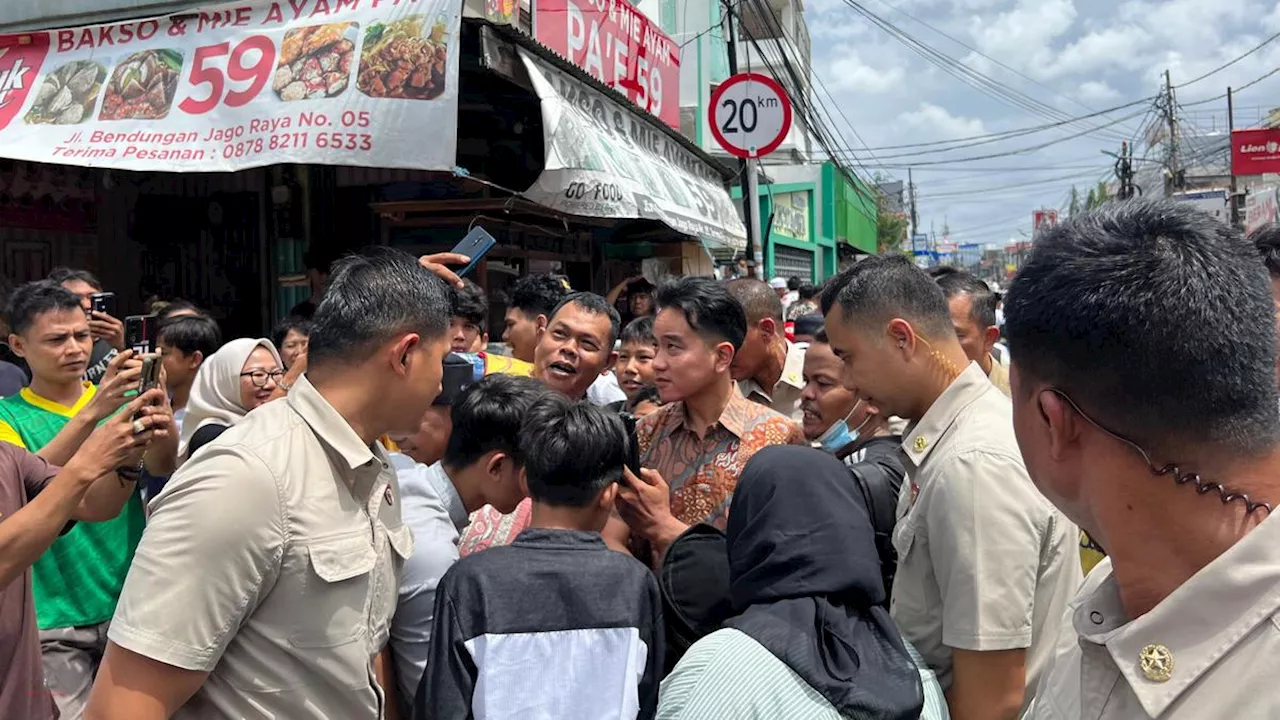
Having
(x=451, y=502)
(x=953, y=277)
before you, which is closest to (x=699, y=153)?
(x=953, y=277)

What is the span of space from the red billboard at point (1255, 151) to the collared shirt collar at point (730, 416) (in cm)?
1964

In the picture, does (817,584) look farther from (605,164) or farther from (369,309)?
(605,164)

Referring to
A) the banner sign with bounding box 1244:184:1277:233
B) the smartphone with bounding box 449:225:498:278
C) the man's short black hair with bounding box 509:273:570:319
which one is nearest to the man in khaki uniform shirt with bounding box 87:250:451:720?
the smartphone with bounding box 449:225:498:278

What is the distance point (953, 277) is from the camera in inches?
163

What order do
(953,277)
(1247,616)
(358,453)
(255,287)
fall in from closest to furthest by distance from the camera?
(1247,616) < (358,453) < (953,277) < (255,287)

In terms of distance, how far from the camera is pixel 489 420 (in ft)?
7.91

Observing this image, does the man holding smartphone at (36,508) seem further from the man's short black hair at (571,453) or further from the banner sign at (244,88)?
Answer: the banner sign at (244,88)

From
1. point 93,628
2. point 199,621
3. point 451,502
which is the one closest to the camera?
point 199,621

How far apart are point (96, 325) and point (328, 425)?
8.74ft

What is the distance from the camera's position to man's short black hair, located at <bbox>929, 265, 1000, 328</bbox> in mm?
3924

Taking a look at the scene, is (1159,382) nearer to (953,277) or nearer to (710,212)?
(953,277)

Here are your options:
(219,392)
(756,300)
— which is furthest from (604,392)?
(219,392)

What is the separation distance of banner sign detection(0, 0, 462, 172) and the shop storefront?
13mm

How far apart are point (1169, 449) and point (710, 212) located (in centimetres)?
758
